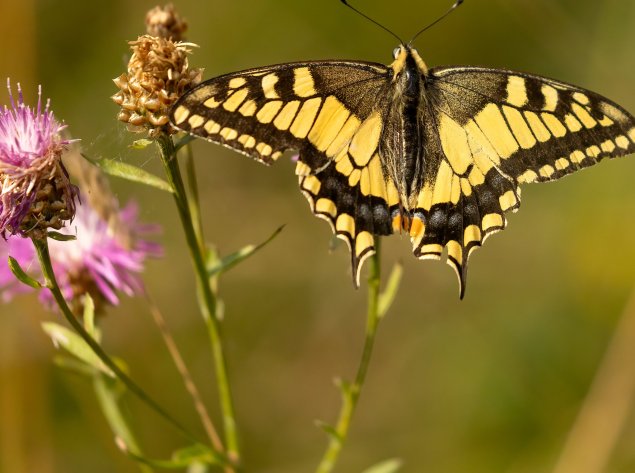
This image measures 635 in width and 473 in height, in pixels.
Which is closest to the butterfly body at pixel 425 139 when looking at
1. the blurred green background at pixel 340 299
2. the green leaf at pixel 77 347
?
the green leaf at pixel 77 347

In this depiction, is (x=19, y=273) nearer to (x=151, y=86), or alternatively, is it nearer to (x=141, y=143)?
(x=141, y=143)

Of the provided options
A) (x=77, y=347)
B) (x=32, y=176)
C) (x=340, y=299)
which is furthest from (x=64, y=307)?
(x=340, y=299)

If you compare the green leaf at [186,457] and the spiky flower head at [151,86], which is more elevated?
the spiky flower head at [151,86]

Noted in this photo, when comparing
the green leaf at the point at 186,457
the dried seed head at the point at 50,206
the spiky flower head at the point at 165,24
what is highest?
the spiky flower head at the point at 165,24

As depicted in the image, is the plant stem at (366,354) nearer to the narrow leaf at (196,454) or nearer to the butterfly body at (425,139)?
the butterfly body at (425,139)

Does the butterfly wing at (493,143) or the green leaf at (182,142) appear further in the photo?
the butterfly wing at (493,143)

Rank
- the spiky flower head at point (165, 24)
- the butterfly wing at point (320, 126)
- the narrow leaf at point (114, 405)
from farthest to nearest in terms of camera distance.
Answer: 1. the spiky flower head at point (165, 24)
2. the narrow leaf at point (114, 405)
3. the butterfly wing at point (320, 126)

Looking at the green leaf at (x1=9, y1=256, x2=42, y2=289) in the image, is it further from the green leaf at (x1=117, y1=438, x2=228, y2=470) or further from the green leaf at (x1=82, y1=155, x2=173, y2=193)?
the green leaf at (x1=117, y1=438, x2=228, y2=470)
